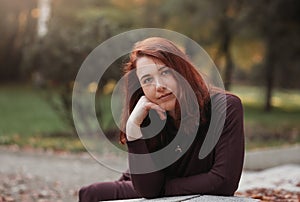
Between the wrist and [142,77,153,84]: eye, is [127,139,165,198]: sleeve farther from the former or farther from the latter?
[142,77,153,84]: eye

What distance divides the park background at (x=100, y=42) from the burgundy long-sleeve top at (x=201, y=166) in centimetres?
572

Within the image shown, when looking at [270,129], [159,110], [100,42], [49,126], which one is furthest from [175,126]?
[49,126]

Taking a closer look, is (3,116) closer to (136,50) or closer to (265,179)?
(265,179)

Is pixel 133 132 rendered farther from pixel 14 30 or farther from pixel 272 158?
pixel 14 30

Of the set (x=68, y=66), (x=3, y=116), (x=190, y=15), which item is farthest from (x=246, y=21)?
(x=3, y=116)

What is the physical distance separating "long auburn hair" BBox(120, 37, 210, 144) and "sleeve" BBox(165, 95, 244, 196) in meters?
0.13

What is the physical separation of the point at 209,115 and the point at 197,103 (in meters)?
0.12

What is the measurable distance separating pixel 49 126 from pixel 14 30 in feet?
40.8

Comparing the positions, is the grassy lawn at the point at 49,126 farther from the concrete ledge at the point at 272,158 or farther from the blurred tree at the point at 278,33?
the concrete ledge at the point at 272,158

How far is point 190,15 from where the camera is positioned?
19.8 m

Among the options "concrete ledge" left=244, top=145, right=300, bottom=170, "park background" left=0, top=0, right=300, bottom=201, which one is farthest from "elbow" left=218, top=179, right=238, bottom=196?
"park background" left=0, top=0, right=300, bottom=201

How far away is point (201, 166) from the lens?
2865mm

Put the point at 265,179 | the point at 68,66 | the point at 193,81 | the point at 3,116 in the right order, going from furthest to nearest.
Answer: the point at 3,116 → the point at 68,66 → the point at 265,179 → the point at 193,81

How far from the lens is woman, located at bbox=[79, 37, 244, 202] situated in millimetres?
2703
